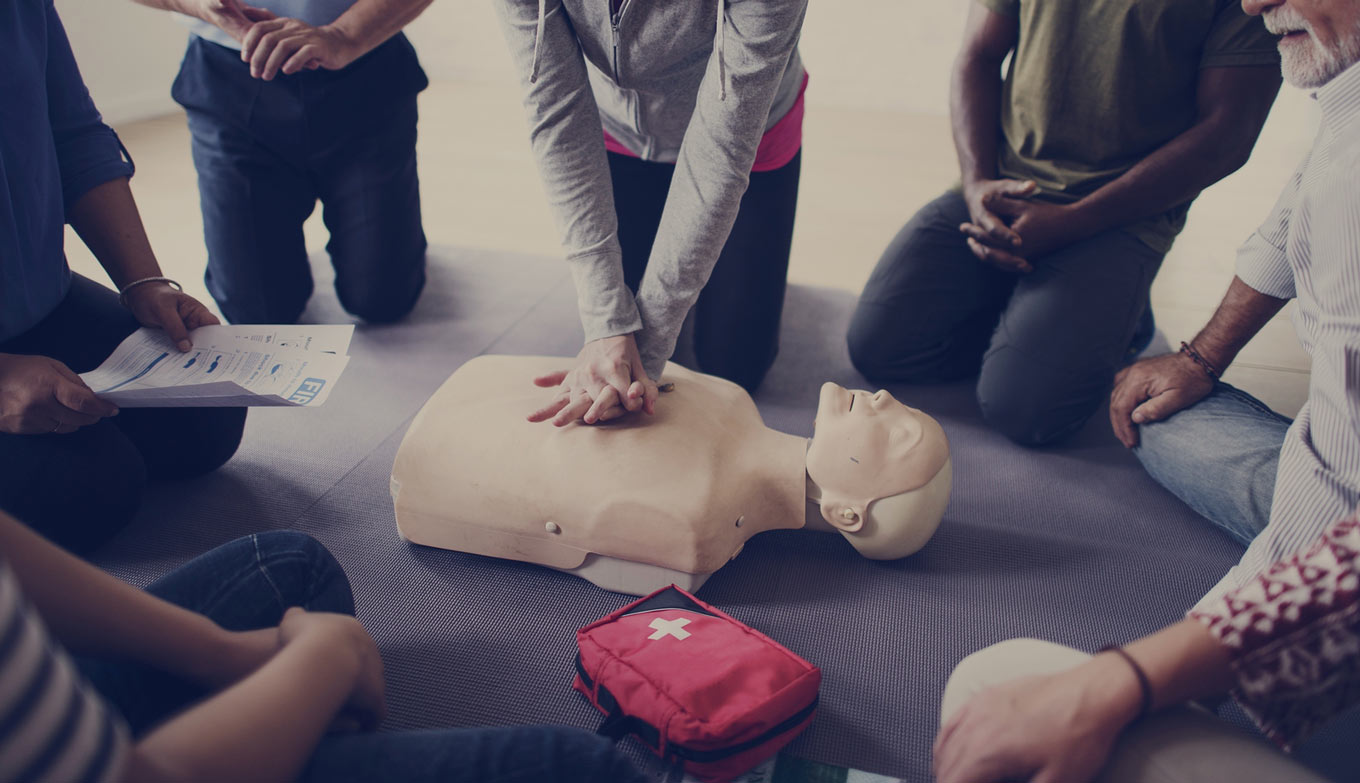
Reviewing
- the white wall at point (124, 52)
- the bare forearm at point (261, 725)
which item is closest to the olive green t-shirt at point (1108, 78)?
the bare forearm at point (261, 725)

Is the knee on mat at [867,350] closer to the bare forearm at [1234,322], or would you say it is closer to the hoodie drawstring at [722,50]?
the bare forearm at [1234,322]

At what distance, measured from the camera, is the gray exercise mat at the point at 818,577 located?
111cm

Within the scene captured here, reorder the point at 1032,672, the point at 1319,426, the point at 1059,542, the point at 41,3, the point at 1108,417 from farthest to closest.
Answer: the point at 1108,417, the point at 1059,542, the point at 41,3, the point at 1319,426, the point at 1032,672

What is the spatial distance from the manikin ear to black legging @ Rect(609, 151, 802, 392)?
23.8 inches

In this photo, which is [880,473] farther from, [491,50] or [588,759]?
[491,50]

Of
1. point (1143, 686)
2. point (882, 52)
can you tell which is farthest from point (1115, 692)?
point (882, 52)

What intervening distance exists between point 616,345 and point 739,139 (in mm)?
370

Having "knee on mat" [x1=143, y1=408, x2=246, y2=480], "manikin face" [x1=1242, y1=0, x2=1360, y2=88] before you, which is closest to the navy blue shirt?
"knee on mat" [x1=143, y1=408, x2=246, y2=480]

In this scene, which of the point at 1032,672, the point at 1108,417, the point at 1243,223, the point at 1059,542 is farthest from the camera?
the point at 1243,223

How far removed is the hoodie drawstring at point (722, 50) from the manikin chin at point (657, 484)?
48 centimetres

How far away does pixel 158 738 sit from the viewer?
0.54 metres

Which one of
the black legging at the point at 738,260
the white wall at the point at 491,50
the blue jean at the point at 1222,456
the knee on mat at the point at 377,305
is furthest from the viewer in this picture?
the white wall at the point at 491,50

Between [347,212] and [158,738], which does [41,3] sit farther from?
[158,738]

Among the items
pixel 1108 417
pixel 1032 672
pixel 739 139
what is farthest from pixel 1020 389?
pixel 1032 672
